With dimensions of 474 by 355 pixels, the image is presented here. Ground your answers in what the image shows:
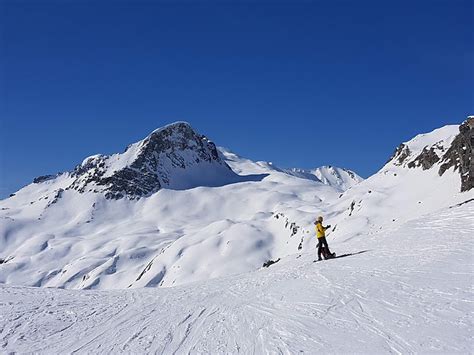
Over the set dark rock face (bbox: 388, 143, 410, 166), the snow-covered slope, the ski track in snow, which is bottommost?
the ski track in snow

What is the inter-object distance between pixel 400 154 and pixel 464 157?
42.2m

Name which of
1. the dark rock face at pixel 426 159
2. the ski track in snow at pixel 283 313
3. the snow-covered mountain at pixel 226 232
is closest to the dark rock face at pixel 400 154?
the snow-covered mountain at pixel 226 232

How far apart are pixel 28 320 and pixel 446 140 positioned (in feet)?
268

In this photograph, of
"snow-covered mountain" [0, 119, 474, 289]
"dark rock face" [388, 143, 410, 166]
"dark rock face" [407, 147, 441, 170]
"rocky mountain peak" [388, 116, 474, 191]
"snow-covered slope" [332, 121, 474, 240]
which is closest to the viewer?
"rocky mountain peak" [388, 116, 474, 191]

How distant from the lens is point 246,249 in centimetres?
10444

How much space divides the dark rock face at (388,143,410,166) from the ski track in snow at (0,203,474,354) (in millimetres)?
78783

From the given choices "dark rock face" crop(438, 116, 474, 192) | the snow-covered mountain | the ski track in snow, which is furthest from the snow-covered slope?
the ski track in snow

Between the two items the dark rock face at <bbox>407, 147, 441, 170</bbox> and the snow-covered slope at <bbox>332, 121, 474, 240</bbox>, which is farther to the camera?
the dark rock face at <bbox>407, 147, 441, 170</bbox>

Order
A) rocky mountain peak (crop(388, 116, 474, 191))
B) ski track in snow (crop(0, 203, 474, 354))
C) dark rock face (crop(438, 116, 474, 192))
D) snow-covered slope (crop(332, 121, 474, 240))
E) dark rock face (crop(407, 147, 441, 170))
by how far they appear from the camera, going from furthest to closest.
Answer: dark rock face (crop(407, 147, 441, 170)) < snow-covered slope (crop(332, 121, 474, 240)) < rocky mountain peak (crop(388, 116, 474, 191)) < dark rock face (crop(438, 116, 474, 192)) < ski track in snow (crop(0, 203, 474, 354))

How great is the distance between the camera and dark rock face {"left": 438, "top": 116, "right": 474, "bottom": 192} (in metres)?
50.7

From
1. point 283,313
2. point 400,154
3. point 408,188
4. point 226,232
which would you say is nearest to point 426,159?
point 408,188

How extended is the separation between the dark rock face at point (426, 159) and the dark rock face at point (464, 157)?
229 inches

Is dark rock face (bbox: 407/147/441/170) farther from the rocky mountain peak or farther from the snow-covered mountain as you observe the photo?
the snow-covered mountain

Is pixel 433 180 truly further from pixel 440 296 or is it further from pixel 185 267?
pixel 440 296
